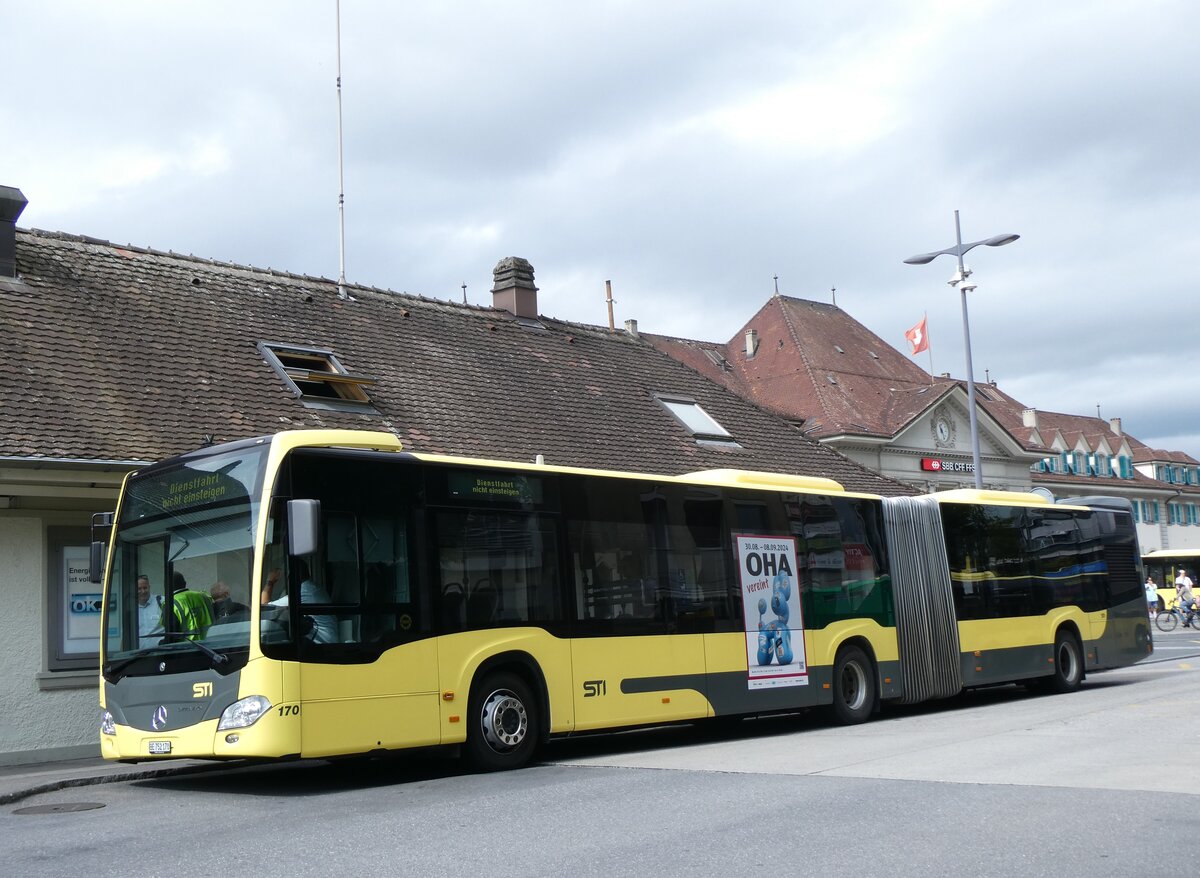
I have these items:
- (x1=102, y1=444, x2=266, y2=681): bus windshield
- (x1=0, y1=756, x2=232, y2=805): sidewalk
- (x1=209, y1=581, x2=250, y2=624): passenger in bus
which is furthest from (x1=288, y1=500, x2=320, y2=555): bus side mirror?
(x1=0, y1=756, x2=232, y2=805): sidewalk

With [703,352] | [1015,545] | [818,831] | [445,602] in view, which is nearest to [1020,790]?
[818,831]

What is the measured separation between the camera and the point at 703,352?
61094 millimetres

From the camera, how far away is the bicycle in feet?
149

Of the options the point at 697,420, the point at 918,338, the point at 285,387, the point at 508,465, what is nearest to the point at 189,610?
the point at 508,465

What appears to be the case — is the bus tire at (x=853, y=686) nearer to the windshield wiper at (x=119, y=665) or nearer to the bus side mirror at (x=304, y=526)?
the bus side mirror at (x=304, y=526)

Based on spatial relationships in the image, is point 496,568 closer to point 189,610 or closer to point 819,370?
point 189,610

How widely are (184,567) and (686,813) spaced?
5024mm

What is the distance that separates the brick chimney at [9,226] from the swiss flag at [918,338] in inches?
1124

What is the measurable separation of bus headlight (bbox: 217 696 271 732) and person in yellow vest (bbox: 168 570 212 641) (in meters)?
0.70

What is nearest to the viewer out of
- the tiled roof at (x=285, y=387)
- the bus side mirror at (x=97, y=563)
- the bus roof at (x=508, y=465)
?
the bus roof at (x=508, y=465)

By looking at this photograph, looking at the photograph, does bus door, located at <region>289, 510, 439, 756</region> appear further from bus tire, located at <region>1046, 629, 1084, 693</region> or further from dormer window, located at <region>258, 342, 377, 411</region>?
bus tire, located at <region>1046, 629, 1084, 693</region>

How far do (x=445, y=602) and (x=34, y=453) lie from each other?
5.65 metres

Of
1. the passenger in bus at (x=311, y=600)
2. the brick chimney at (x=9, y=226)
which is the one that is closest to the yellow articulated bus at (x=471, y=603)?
the passenger in bus at (x=311, y=600)

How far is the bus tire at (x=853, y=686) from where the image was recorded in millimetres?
16453
